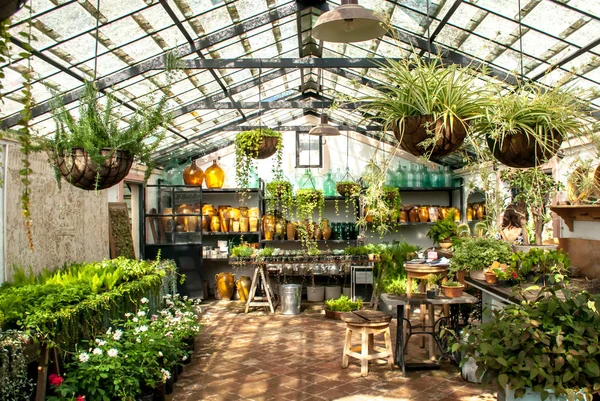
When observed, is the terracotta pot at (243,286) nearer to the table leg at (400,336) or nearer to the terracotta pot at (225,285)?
the terracotta pot at (225,285)

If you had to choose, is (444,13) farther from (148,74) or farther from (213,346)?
(213,346)

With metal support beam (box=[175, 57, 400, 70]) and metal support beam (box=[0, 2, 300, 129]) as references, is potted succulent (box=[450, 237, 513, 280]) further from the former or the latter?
metal support beam (box=[0, 2, 300, 129])

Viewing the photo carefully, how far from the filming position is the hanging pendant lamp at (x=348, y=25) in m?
2.78

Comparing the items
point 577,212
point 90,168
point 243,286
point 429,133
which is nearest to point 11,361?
point 90,168

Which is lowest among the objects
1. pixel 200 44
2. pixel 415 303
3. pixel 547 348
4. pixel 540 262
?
pixel 415 303

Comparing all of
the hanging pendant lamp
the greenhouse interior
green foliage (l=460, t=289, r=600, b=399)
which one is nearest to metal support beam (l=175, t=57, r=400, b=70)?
the greenhouse interior

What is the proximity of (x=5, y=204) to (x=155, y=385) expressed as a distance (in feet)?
6.68

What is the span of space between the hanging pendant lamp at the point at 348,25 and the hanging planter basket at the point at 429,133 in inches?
24.1

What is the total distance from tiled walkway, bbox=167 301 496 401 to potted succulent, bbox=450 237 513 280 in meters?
1.04

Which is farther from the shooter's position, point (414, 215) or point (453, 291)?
point (414, 215)

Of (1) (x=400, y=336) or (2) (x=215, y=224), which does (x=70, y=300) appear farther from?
(2) (x=215, y=224)

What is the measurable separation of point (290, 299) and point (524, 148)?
265 inches

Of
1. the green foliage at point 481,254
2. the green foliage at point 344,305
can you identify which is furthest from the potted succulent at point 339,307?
the green foliage at point 481,254

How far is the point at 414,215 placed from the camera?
10875 millimetres
